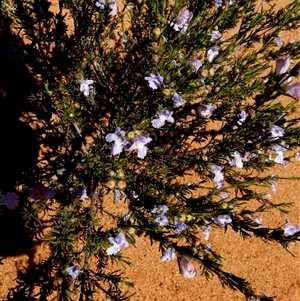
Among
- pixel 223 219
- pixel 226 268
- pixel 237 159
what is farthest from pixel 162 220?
pixel 226 268

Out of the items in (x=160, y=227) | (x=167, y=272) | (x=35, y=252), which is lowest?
(x=167, y=272)

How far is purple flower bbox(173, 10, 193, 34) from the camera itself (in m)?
2.58

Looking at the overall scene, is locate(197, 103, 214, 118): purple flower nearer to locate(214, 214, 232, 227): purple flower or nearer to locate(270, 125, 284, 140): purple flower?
locate(270, 125, 284, 140): purple flower

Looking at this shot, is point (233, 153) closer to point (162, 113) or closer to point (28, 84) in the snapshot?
point (162, 113)

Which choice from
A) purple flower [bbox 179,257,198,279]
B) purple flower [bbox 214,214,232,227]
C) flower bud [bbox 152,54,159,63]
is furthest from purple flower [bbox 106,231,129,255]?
flower bud [bbox 152,54,159,63]

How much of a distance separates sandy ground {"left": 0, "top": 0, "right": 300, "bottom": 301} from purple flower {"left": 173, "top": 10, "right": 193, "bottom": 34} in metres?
2.21

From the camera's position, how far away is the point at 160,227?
7.95ft

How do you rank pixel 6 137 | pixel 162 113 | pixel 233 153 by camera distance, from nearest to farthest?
pixel 162 113, pixel 233 153, pixel 6 137

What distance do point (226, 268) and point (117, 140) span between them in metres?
2.48

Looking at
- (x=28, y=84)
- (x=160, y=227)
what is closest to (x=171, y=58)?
(x=160, y=227)

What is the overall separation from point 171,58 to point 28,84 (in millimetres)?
2161

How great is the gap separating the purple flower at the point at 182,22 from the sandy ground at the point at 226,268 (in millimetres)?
2212

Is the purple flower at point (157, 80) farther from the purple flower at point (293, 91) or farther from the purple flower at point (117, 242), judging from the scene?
the purple flower at point (117, 242)

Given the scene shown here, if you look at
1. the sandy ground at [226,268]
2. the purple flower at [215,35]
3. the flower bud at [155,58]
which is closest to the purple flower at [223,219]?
the flower bud at [155,58]
